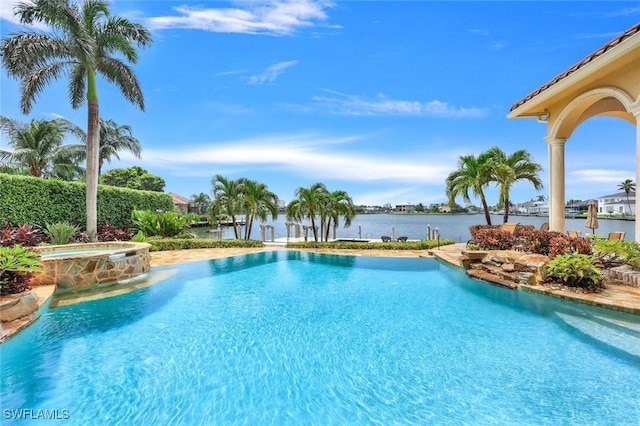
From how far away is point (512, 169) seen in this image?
12977mm

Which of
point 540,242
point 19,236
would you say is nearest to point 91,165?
point 19,236

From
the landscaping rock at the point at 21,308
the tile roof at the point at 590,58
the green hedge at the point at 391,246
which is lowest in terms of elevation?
the landscaping rock at the point at 21,308

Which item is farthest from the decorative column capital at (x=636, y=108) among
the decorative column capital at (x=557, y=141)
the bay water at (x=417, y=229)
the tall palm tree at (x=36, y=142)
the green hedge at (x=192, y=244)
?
the tall palm tree at (x=36, y=142)

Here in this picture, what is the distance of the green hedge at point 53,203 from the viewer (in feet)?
37.7

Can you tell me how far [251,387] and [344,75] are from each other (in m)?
15.4

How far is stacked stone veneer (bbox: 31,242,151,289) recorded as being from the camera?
290 inches

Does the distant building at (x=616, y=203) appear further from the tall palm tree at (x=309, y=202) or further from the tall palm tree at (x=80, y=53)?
the tall palm tree at (x=80, y=53)

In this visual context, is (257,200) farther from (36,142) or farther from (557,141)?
(36,142)

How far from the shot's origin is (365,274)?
32.4ft

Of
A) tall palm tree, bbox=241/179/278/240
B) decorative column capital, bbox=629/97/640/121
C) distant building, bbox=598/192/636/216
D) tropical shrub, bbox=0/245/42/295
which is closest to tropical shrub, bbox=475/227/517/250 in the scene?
decorative column capital, bbox=629/97/640/121

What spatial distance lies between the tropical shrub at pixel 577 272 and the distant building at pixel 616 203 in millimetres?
61786

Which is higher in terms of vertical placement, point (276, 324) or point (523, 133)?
point (523, 133)

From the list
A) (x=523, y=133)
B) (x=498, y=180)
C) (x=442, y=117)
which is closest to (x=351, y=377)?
(x=498, y=180)

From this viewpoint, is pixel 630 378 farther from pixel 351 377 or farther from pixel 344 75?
pixel 344 75
